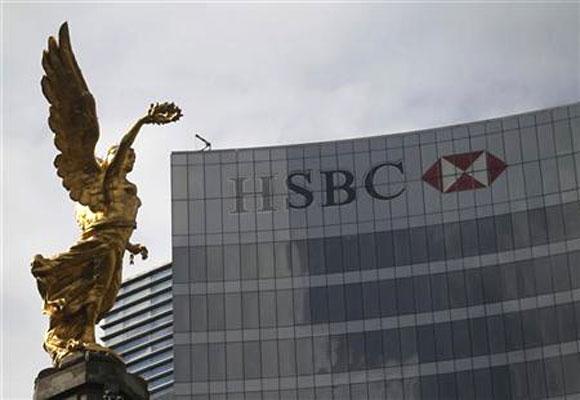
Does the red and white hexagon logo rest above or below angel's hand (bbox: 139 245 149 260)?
above

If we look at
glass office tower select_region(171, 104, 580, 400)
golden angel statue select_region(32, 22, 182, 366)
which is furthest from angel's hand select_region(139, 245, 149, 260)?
glass office tower select_region(171, 104, 580, 400)

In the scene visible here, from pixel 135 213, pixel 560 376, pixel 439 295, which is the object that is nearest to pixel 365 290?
pixel 439 295

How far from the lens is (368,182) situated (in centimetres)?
11006

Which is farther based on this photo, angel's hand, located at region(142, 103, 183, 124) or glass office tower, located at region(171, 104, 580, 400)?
glass office tower, located at region(171, 104, 580, 400)

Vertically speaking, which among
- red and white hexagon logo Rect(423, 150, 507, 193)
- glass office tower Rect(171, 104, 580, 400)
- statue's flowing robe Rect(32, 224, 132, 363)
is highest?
red and white hexagon logo Rect(423, 150, 507, 193)

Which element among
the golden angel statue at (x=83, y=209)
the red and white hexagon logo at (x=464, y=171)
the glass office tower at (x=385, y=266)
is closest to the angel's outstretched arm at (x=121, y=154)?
the golden angel statue at (x=83, y=209)

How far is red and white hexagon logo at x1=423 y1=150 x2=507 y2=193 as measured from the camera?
107562 mm

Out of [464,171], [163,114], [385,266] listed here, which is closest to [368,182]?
[464,171]

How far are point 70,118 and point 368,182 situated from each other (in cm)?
7325

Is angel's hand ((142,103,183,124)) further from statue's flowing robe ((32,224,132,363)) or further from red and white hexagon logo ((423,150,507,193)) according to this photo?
red and white hexagon logo ((423,150,507,193))

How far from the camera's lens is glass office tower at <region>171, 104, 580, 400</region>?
10225 centimetres

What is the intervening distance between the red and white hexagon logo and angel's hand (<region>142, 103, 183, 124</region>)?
71.1 meters

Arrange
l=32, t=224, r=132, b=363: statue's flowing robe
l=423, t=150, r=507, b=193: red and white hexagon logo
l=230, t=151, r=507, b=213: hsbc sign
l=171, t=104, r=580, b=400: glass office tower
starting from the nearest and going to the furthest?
l=32, t=224, r=132, b=363: statue's flowing robe
l=171, t=104, r=580, b=400: glass office tower
l=423, t=150, r=507, b=193: red and white hexagon logo
l=230, t=151, r=507, b=213: hsbc sign

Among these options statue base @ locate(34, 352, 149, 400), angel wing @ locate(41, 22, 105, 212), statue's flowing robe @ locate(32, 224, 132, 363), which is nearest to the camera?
statue base @ locate(34, 352, 149, 400)
